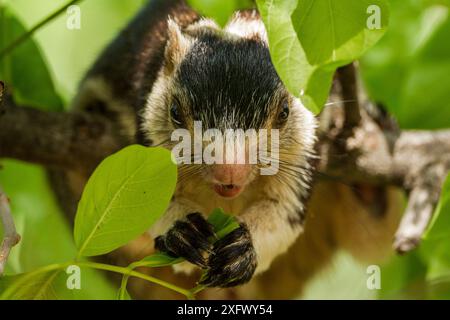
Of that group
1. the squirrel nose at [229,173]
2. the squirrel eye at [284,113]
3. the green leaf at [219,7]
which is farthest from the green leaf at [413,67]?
the squirrel nose at [229,173]

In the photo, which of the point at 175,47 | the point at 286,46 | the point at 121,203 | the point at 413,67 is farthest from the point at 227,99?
the point at 413,67

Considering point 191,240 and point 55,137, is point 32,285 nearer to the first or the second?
point 191,240

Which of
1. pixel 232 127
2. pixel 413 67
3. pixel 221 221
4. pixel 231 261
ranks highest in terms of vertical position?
pixel 413 67

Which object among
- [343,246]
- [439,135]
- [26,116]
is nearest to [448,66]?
[439,135]

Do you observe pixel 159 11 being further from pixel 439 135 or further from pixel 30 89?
pixel 439 135

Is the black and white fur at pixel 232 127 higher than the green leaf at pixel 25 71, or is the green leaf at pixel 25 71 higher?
the green leaf at pixel 25 71

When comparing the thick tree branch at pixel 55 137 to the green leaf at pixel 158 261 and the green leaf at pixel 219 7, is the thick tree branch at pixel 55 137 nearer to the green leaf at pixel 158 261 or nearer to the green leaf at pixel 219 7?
the green leaf at pixel 219 7
